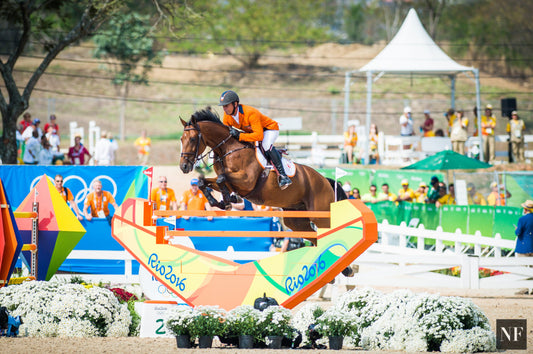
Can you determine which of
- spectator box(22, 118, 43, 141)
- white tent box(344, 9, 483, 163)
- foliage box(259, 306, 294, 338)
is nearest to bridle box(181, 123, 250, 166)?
foliage box(259, 306, 294, 338)

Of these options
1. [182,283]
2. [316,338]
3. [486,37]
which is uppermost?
[486,37]

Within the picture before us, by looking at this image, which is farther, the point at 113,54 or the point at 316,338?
the point at 113,54

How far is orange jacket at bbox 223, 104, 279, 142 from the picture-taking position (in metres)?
9.10

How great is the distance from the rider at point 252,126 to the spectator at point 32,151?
456 inches

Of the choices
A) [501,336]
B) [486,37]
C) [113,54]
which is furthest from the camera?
[486,37]

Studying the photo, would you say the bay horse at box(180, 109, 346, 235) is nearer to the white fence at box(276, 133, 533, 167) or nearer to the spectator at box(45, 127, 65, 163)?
the white fence at box(276, 133, 533, 167)

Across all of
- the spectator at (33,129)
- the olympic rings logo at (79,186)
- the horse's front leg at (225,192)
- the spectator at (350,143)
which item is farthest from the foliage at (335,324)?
the spectator at (350,143)

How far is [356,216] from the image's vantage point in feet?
23.4

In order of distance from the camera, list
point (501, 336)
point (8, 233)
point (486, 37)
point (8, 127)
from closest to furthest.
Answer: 1. point (501, 336)
2. point (8, 233)
3. point (8, 127)
4. point (486, 37)

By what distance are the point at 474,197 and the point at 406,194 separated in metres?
1.87

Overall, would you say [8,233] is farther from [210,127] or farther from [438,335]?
[438,335]

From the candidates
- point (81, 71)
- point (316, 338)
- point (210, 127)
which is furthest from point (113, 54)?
point (316, 338)

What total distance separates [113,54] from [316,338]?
3318 cm

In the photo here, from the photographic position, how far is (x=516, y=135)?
22922 mm
